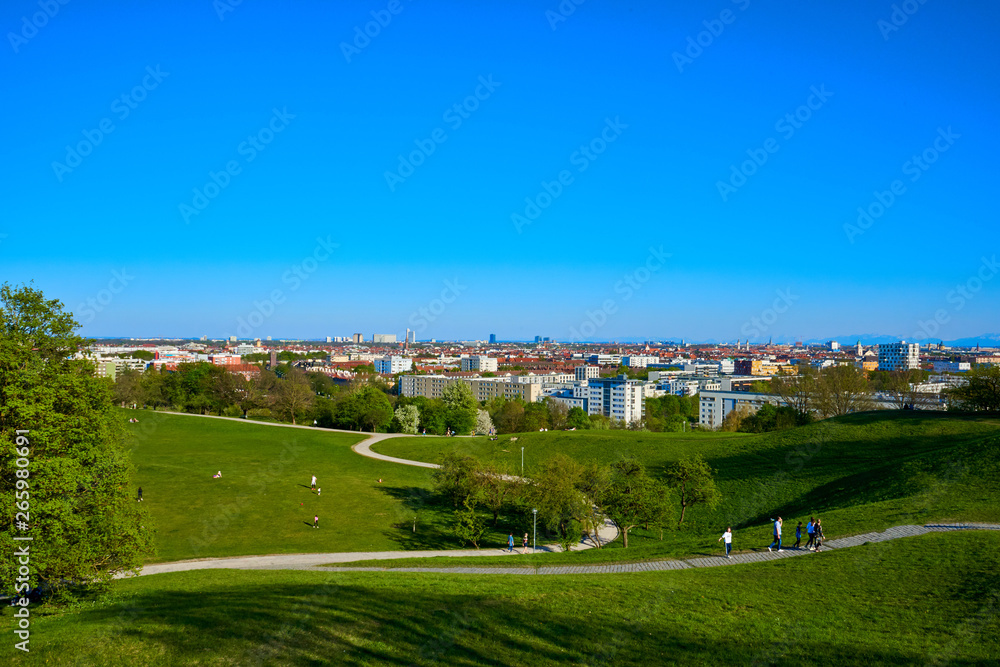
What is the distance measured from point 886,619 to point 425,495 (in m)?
32.0

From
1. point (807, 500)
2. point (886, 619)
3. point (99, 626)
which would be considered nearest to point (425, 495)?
point (807, 500)

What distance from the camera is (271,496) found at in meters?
38.5

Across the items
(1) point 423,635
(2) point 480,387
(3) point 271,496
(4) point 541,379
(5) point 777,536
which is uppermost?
(1) point 423,635

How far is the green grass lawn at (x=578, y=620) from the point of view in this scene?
33.2ft

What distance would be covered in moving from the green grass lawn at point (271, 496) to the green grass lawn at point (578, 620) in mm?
10497

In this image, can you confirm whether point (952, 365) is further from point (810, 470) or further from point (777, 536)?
point (777, 536)

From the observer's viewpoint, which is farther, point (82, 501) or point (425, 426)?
point (425, 426)

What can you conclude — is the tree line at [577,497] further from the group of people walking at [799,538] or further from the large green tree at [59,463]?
the large green tree at [59,463]

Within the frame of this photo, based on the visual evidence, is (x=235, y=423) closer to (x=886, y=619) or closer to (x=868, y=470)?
(x=868, y=470)

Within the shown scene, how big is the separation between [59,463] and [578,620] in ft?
40.5

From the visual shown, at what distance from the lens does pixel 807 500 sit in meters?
32.4

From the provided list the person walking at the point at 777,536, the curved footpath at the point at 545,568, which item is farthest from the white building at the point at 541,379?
the person walking at the point at 777,536

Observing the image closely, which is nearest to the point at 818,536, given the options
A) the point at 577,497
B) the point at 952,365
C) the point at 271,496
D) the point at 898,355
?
the point at 577,497

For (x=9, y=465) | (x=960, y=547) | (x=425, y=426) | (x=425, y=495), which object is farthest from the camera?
(x=425, y=426)
